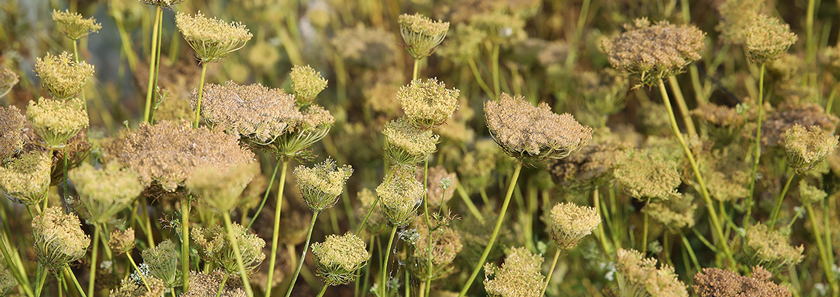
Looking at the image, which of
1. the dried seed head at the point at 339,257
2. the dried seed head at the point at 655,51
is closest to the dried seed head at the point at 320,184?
the dried seed head at the point at 339,257

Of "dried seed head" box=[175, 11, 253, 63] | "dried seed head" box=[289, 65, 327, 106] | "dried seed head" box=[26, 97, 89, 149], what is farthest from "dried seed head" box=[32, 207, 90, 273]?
"dried seed head" box=[289, 65, 327, 106]

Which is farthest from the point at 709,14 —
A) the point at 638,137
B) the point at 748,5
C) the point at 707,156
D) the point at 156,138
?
the point at 156,138

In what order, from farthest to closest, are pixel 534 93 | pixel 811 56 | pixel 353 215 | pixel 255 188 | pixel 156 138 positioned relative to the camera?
pixel 534 93, pixel 811 56, pixel 353 215, pixel 255 188, pixel 156 138

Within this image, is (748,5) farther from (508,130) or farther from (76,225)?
(76,225)

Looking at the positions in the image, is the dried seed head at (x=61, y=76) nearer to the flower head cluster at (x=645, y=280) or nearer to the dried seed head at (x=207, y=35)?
the dried seed head at (x=207, y=35)

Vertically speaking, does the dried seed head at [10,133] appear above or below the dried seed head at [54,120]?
below

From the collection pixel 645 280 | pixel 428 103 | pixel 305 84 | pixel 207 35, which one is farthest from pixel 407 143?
pixel 645 280

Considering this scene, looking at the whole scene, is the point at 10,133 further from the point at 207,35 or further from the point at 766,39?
the point at 766,39
